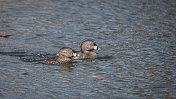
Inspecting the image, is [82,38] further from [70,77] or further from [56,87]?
[56,87]

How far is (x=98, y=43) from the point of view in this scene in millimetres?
14539

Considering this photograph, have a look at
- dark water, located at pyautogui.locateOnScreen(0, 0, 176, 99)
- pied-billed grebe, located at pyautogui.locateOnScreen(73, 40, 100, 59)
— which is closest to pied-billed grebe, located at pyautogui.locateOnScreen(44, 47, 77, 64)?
dark water, located at pyautogui.locateOnScreen(0, 0, 176, 99)

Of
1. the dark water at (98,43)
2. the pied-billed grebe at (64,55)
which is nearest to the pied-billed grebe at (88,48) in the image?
the dark water at (98,43)

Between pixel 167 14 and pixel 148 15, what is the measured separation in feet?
3.29

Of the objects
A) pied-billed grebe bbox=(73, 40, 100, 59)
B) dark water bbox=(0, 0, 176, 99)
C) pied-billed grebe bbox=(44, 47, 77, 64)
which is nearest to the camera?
dark water bbox=(0, 0, 176, 99)

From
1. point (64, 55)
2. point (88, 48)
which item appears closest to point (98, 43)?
point (88, 48)

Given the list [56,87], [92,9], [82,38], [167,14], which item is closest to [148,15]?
[167,14]

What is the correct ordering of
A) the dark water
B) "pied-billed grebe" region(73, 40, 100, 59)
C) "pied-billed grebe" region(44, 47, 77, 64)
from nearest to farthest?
1. the dark water
2. "pied-billed grebe" region(44, 47, 77, 64)
3. "pied-billed grebe" region(73, 40, 100, 59)

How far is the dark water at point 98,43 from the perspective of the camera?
912 centimetres

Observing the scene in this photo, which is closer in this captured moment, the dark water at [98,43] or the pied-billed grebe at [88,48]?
the dark water at [98,43]

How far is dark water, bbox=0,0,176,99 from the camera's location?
29.9ft

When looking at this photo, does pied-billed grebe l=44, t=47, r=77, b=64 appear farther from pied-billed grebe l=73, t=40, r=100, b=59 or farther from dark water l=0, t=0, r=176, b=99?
pied-billed grebe l=73, t=40, r=100, b=59

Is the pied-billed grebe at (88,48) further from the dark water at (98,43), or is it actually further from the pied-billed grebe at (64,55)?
the pied-billed grebe at (64,55)

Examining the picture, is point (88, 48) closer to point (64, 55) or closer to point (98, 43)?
point (98, 43)
